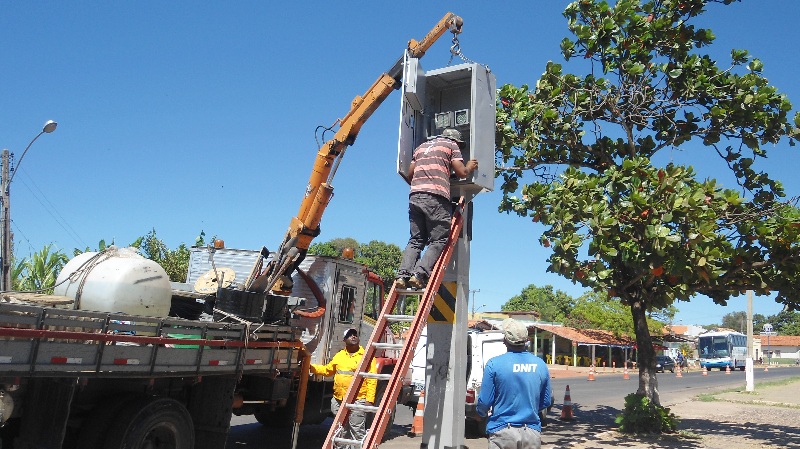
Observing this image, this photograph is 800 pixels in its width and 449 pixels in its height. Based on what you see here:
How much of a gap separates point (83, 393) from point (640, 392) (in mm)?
9782

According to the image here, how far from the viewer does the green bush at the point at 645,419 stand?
470 inches

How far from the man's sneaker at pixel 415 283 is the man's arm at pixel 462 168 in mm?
1106

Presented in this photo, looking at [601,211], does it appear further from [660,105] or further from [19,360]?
[19,360]

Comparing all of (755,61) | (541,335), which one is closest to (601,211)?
(755,61)

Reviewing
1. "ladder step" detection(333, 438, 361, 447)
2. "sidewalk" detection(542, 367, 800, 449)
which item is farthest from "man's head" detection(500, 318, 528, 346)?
"sidewalk" detection(542, 367, 800, 449)

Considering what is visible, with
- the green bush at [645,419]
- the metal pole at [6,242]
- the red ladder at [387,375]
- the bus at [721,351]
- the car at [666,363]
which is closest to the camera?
→ the red ladder at [387,375]

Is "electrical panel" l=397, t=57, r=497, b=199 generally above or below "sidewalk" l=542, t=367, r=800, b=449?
above

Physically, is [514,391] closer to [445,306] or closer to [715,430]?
[445,306]

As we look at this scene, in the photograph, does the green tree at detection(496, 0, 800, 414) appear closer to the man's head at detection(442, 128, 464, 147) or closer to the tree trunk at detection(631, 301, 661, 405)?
the tree trunk at detection(631, 301, 661, 405)

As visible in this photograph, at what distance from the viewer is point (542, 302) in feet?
290

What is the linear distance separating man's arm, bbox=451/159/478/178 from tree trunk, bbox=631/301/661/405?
23.8 ft

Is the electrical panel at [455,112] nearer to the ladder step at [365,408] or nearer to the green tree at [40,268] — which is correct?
the ladder step at [365,408]

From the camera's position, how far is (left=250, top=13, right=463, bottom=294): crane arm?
10594 millimetres

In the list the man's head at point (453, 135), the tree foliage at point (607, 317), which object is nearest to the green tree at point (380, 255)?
the tree foliage at point (607, 317)
